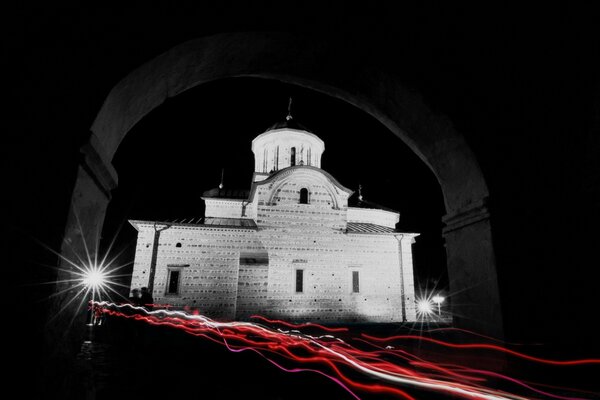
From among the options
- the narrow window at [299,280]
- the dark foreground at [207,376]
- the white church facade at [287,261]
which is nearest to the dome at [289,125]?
the white church facade at [287,261]

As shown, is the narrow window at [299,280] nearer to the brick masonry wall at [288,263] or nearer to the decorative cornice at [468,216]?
the brick masonry wall at [288,263]

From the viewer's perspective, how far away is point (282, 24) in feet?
9.15

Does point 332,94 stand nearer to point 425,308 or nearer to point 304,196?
point 304,196

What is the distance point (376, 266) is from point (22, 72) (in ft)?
53.7

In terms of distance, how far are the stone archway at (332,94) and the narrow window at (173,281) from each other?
1325 cm

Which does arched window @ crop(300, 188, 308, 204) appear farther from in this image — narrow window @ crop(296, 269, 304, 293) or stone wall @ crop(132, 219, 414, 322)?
narrow window @ crop(296, 269, 304, 293)

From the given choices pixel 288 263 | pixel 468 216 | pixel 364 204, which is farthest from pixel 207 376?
pixel 364 204

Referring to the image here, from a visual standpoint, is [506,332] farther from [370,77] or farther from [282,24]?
[282,24]

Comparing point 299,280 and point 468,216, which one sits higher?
point 468,216

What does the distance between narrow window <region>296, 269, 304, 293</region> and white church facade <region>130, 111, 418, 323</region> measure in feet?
0.16

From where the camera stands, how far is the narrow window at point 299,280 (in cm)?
1569

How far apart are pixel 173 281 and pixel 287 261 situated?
17.7 ft

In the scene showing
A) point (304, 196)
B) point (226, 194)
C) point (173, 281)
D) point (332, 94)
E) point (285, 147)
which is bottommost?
point (173, 281)

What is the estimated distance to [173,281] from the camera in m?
15.0
